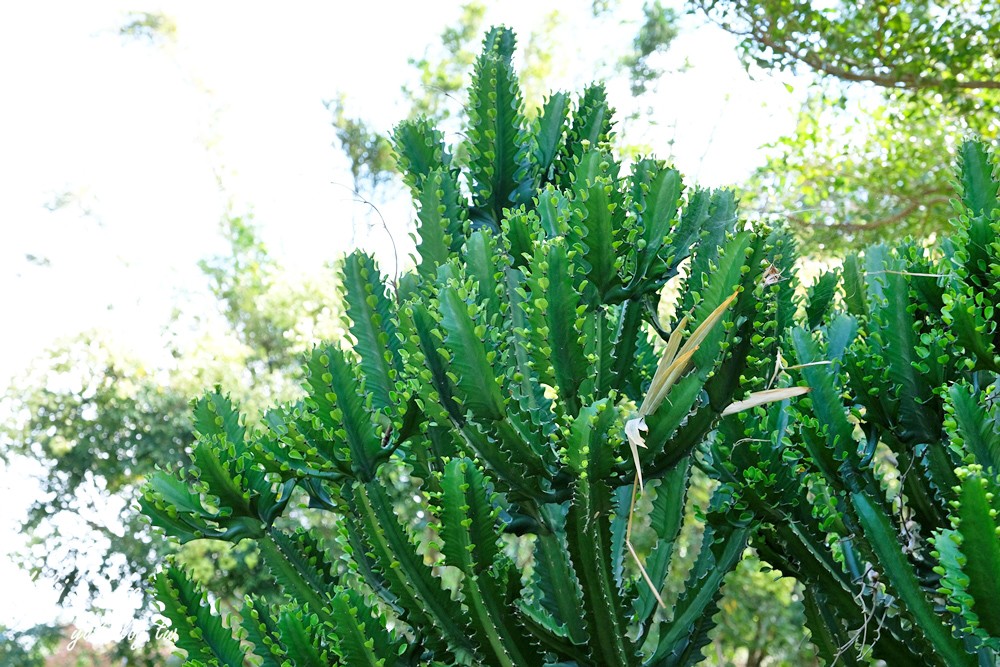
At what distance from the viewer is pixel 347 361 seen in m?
2.77

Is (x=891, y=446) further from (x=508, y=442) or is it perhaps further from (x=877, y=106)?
(x=877, y=106)

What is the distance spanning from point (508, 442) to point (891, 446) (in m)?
1.14

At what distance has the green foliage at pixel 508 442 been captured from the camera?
2529mm

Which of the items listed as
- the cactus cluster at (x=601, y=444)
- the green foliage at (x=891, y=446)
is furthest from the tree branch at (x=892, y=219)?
the green foliage at (x=891, y=446)

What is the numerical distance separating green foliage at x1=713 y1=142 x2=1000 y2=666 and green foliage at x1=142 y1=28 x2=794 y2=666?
0.14 meters

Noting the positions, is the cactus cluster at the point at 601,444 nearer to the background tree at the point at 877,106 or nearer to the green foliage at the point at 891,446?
the green foliage at the point at 891,446

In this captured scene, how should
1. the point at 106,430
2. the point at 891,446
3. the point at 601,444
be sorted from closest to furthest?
1. the point at 601,444
2. the point at 891,446
3. the point at 106,430

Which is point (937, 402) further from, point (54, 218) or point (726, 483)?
point (54, 218)

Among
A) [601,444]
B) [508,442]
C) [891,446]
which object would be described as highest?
[508,442]

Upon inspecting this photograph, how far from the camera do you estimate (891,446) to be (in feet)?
9.17

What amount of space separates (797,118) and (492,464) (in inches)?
329

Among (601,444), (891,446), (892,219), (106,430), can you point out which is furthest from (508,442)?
(106,430)

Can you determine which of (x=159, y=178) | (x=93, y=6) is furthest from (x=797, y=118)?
(x=93, y=6)

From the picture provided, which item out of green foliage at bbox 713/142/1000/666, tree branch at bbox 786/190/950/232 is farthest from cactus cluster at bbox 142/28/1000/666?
tree branch at bbox 786/190/950/232
